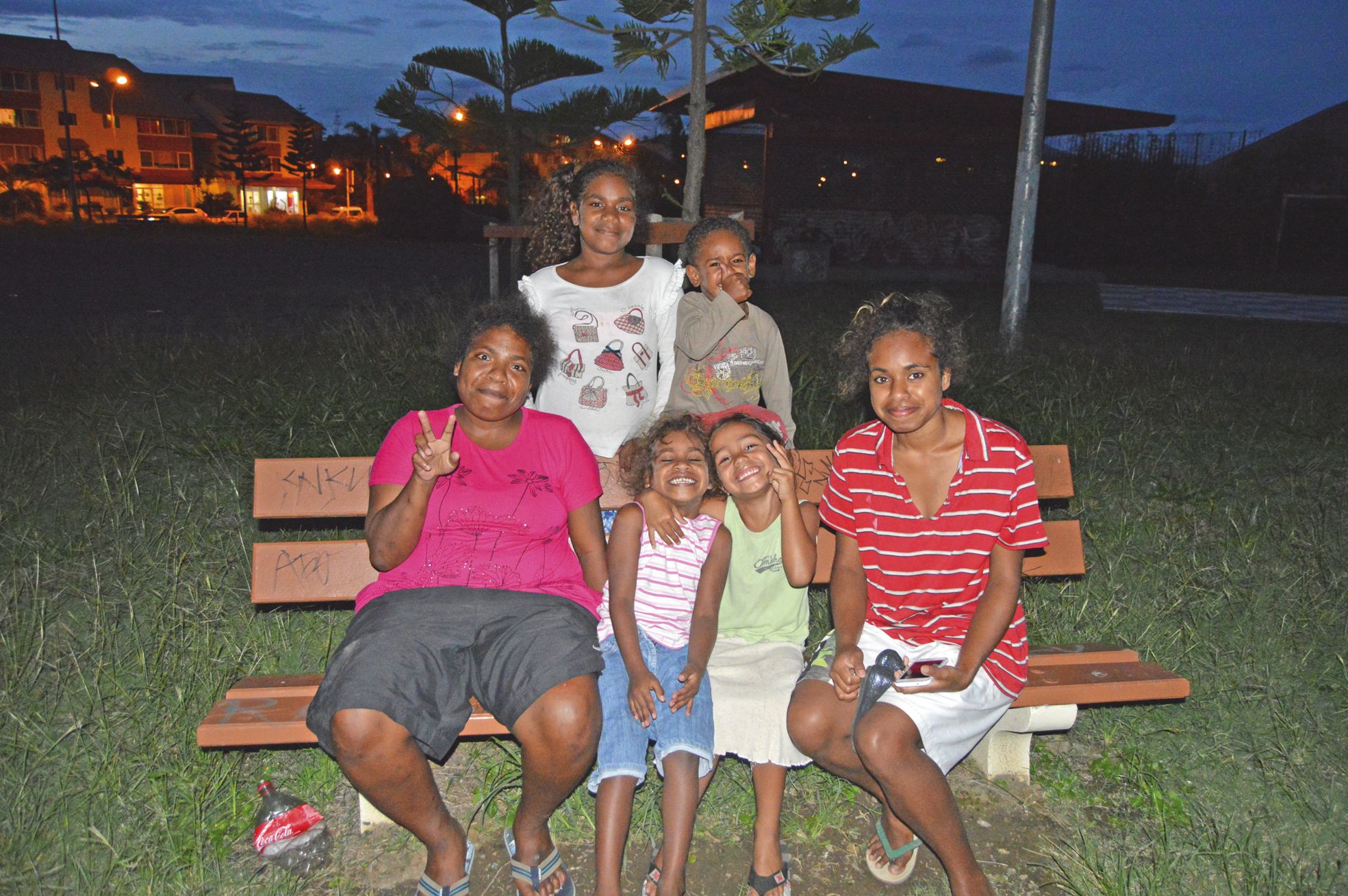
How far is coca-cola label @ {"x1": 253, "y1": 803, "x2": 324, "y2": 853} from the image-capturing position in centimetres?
247

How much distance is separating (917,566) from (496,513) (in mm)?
1140

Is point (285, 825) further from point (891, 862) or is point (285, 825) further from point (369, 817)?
point (891, 862)

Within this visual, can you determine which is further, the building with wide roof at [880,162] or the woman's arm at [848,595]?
the building with wide roof at [880,162]

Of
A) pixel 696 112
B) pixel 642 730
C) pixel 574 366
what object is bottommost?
pixel 642 730

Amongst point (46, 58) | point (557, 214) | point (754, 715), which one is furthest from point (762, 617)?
point (46, 58)

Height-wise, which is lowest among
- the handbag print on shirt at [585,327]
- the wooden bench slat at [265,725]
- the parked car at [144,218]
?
the wooden bench slat at [265,725]

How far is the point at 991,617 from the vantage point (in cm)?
241

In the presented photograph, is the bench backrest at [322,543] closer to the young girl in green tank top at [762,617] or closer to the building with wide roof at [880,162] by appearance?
the young girl in green tank top at [762,617]

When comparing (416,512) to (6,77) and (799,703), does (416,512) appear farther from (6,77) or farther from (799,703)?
(6,77)

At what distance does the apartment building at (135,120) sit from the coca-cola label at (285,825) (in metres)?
50.3

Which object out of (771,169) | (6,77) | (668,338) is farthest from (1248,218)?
(6,77)

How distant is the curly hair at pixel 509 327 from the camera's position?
8.88 ft

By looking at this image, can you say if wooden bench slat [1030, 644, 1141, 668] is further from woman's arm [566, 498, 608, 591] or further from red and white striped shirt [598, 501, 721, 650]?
woman's arm [566, 498, 608, 591]

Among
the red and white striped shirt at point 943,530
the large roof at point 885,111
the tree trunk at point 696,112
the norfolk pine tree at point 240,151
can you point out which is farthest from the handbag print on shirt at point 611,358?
the norfolk pine tree at point 240,151
